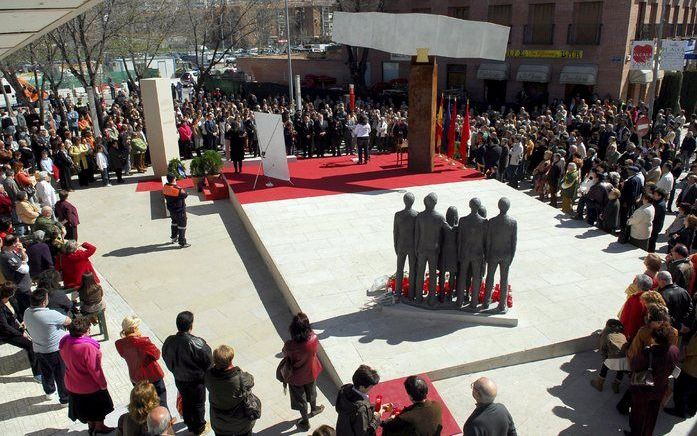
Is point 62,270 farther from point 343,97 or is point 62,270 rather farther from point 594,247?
point 343,97

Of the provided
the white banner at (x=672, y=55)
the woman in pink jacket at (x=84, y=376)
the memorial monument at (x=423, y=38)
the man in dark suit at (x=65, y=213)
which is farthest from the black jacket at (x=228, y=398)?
the white banner at (x=672, y=55)

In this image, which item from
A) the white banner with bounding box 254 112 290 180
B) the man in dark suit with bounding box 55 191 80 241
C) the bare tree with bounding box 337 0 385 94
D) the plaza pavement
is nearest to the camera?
the plaza pavement

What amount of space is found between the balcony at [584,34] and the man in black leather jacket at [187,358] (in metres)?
27.9

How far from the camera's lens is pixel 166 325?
803cm

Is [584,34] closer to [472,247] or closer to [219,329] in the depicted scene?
[472,247]

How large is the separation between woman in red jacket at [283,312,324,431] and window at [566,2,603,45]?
2726 centimetres

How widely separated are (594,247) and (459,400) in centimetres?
502

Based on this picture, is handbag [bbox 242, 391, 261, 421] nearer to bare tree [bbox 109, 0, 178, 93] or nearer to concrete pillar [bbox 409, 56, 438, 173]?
concrete pillar [bbox 409, 56, 438, 173]

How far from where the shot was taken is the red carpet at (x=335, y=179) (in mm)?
13383

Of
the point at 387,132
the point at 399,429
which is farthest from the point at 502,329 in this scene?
the point at 387,132

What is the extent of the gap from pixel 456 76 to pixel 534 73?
6129 millimetres

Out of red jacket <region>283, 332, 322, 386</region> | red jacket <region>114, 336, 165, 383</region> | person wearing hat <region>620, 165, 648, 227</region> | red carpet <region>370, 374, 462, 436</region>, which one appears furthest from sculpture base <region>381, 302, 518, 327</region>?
person wearing hat <region>620, 165, 648, 227</region>

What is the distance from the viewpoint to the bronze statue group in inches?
264

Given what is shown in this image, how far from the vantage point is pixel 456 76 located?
34.6 meters
